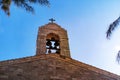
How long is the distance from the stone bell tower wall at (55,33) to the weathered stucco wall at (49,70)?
1244 millimetres

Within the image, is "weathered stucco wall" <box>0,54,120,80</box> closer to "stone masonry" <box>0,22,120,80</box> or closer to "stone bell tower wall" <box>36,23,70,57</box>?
"stone masonry" <box>0,22,120,80</box>

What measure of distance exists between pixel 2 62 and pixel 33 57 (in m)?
1.51

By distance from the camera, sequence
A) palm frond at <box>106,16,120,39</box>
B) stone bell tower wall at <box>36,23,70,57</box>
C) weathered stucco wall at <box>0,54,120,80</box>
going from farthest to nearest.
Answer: stone bell tower wall at <box>36,23,70,57</box>, weathered stucco wall at <box>0,54,120,80</box>, palm frond at <box>106,16,120,39</box>

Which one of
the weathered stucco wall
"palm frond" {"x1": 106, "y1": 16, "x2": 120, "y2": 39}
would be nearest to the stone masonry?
the weathered stucco wall

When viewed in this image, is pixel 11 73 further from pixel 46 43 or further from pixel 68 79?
pixel 46 43

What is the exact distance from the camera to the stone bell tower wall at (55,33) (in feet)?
47.3

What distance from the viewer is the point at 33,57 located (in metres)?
12.9

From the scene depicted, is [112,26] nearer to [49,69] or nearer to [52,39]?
[49,69]

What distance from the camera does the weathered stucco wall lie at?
12.0 m

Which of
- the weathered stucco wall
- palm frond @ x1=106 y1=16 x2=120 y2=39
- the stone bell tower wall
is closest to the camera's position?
palm frond @ x1=106 y1=16 x2=120 y2=39

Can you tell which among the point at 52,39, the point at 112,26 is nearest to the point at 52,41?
the point at 52,39

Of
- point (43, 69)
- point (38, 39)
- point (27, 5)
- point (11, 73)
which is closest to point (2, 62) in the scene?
point (11, 73)

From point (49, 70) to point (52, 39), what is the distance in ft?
11.5

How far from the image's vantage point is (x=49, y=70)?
1239cm
